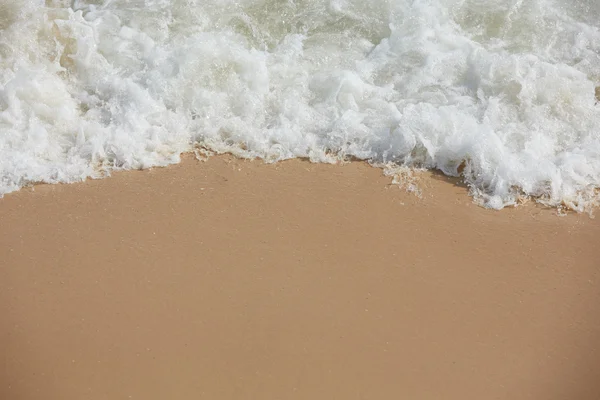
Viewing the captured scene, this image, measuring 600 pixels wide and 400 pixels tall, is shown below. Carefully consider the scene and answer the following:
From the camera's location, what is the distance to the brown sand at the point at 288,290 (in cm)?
285

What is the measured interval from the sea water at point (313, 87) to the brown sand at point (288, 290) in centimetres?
23

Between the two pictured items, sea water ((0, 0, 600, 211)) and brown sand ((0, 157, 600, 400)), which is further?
sea water ((0, 0, 600, 211))

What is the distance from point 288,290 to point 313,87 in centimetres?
165

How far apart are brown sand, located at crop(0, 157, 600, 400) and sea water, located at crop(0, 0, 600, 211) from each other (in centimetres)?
23

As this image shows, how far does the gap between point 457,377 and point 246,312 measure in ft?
3.24

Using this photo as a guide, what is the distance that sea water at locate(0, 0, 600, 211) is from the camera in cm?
386

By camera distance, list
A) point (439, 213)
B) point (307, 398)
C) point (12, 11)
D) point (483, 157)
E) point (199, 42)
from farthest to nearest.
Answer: point (12, 11)
point (199, 42)
point (483, 157)
point (439, 213)
point (307, 398)

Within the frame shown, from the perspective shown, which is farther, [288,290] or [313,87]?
[313,87]

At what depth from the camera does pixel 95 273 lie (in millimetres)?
3279

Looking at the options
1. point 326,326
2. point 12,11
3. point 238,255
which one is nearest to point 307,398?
point 326,326

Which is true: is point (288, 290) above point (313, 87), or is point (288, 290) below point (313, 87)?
below

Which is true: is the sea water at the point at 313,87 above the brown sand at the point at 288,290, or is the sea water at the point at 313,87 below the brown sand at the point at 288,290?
above

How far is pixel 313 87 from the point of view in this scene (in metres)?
4.31

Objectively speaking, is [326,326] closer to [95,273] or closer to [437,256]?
[437,256]
